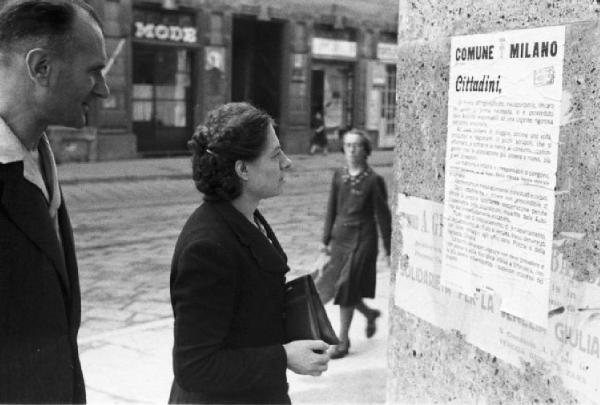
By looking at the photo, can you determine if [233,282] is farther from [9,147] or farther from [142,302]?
[142,302]

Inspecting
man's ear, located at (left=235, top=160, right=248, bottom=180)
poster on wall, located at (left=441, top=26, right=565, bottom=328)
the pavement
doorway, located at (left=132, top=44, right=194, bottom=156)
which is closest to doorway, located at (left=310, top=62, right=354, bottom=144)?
doorway, located at (left=132, top=44, right=194, bottom=156)

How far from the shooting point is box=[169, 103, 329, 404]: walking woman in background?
7.07ft

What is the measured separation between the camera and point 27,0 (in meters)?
1.75

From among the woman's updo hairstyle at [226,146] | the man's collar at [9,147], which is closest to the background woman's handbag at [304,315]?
the woman's updo hairstyle at [226,146]

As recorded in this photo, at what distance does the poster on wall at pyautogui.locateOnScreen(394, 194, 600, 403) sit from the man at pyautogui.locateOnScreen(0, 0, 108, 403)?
3.86 feet

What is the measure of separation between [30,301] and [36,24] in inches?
22.9

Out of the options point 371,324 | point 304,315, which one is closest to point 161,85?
point 371,324

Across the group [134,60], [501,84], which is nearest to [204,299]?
[501,84]

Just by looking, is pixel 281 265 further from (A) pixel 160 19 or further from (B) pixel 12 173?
(A) pixel 160 19

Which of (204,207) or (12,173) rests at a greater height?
(12,173)

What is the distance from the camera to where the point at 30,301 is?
164 cm

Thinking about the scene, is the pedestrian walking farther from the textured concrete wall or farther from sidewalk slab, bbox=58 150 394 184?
the textured concrete wall

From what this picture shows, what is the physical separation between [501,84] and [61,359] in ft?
4.45

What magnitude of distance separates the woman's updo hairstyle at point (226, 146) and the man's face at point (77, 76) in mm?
522
